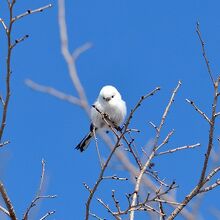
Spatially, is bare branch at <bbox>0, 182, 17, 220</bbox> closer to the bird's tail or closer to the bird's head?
the bird's head

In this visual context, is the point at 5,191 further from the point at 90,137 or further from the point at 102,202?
the point at 90,137

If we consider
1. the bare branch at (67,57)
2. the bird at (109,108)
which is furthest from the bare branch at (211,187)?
the bird at (109,108)

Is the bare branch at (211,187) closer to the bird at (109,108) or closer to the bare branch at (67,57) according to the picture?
the bare branch at (67,57)

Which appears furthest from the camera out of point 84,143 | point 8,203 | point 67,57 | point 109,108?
point 84,143

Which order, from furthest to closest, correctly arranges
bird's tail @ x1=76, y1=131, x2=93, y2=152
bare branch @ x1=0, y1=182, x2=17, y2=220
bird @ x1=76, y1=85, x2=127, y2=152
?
Result: bird's tail @ x1=76, y1=131, x2=93, y2=152
bird @ x1=76, y1=85, x2=127, y2=152
bare branch @ x1=0, y1=182, x2=17, y2=220

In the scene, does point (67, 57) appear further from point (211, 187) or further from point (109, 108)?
point (109, 108)

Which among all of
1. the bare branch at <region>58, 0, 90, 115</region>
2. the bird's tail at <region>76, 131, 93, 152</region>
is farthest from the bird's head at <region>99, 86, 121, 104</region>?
the bare branch at <region>58, 0, 90, 115</region>

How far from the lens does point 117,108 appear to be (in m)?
4.93

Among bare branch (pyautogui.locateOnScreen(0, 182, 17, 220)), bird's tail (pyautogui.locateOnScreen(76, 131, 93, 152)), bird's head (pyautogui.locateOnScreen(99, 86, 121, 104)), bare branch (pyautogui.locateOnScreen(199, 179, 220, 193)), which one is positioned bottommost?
bare branch (pyautogui.locateOnScreen(199, 179, 220, 193))

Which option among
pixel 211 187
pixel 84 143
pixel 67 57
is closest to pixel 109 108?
pixel 84 143

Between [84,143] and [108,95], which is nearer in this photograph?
[108,95]

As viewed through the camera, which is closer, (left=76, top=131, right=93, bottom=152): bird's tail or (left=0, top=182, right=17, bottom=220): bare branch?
(left=0, top=182, right=17, bottom=220): bare branch

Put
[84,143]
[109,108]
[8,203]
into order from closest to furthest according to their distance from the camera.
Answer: [8,203], [109,108], [84,143]

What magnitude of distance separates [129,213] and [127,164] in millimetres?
245
